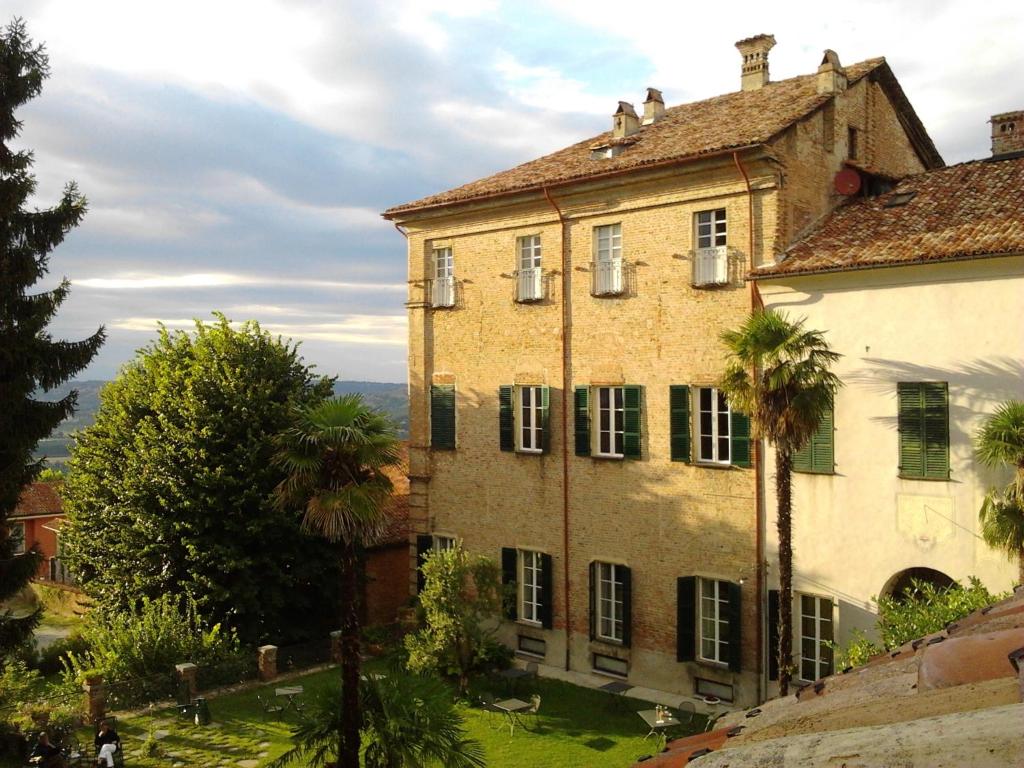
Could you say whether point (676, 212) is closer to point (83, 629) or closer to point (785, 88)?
point (785, 88)

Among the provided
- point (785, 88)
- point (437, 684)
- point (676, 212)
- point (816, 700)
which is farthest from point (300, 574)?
point (816, 700)

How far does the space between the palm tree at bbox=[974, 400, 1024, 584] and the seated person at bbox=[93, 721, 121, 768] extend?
1562 cm

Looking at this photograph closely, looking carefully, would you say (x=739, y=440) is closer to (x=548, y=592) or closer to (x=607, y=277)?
(x=607, y=277)

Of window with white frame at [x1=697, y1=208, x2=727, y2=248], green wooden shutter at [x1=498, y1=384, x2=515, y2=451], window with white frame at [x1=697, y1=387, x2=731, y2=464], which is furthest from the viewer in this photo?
green wooden shutter at [x1=498, y1=384, x2=515, y2=451]

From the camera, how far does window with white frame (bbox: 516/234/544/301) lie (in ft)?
76.2

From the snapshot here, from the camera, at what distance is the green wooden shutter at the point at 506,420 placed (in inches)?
930

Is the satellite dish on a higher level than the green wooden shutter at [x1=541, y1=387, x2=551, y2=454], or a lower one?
higher

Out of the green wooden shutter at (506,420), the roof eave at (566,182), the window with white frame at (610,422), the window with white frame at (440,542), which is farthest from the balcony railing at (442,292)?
the window with white frame at (440,542)

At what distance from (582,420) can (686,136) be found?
731 centimetres

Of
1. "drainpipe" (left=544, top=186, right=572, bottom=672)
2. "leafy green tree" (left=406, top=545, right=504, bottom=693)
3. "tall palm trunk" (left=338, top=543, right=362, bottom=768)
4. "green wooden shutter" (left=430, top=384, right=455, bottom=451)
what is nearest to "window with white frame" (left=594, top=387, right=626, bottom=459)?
"drainpipe" (left=544, top=186, right=572, bottom=672)

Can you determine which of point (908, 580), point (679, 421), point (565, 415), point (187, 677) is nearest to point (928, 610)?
point (908, 580)

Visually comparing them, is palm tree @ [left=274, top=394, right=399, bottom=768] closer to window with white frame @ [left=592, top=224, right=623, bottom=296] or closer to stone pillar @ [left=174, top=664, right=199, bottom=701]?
stone pillar @ [left=174, top=664, right=199, bottom=701]

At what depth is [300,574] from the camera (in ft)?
79.9

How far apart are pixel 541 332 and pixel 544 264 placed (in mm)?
1767
